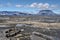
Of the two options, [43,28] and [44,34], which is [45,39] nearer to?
[44,34]

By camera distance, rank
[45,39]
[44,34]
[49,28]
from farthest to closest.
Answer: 1. [49,28]
2. [44,34]
3. [45,39]

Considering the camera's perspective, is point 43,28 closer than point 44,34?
No

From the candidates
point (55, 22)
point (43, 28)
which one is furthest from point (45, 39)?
point (55, 22)

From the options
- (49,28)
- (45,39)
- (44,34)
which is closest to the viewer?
(45,39)

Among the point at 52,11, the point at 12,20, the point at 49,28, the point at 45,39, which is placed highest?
the point at 52,11

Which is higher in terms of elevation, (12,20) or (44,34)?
(12,20)

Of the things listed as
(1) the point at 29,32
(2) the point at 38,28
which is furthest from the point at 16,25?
(2) the point at 38,28

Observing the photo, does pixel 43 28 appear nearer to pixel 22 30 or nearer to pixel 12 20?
pixel 22 30

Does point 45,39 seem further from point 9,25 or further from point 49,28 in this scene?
point 9,25

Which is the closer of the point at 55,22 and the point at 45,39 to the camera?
the point at 45,39

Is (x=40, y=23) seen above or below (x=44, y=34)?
above
